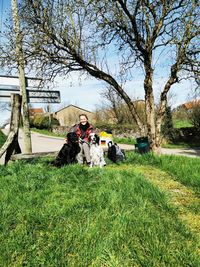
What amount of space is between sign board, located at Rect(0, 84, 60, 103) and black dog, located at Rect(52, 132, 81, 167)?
142cm

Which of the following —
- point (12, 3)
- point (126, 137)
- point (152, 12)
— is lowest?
point (126, 137)

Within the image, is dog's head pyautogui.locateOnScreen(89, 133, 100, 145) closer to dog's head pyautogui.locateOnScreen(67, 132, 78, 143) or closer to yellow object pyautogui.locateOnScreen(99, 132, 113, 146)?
dog's head pyautogui.locateOnScreen(67, 132, 78, 143)

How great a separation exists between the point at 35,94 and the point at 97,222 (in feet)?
23.8

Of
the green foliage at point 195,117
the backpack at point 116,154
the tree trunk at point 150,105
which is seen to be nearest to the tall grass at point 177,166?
the backpack at point 116,154

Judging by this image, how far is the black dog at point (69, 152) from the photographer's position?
800 centimetres

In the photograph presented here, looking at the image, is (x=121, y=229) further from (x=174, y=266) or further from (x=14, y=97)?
(x=14, y=97)

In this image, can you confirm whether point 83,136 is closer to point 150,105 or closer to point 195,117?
point 150,105

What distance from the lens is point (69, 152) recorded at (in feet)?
27.0

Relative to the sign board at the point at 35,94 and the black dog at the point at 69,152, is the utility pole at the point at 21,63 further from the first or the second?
the black dog at the point at 69,152

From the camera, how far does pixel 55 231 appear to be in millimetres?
3186

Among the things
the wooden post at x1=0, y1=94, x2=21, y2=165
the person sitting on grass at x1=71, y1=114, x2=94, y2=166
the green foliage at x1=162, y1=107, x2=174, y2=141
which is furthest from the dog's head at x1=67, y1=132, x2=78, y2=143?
the green foliage at x1=162, y1=107, x2=174, y2=141

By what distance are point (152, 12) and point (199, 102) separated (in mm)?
16771

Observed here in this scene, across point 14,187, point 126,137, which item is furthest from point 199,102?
point 14,187

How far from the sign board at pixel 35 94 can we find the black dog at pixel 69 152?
1.42 m
